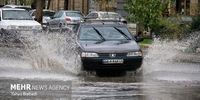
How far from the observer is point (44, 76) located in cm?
1563

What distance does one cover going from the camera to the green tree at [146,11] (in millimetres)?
32719

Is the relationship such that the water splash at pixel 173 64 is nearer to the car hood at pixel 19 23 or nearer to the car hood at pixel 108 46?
the car hood at pixel 108 46

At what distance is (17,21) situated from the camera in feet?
96.9

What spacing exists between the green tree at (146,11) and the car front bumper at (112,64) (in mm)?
16366

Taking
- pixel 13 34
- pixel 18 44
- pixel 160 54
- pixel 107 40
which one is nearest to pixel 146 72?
pixel 107 40

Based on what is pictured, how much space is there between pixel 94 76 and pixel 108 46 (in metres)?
0.93

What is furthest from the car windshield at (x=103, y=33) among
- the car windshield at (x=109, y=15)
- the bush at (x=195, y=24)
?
the car windshield at (x=109, y=15)

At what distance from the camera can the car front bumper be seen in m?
16.1

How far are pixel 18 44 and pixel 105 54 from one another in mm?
10925

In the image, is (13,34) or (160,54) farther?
(13,34)

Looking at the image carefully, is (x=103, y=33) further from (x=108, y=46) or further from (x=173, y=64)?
(x=173, y=64)

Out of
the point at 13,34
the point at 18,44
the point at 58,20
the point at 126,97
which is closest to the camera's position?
the point at 126,97

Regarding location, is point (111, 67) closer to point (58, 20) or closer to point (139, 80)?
point (139, 80)

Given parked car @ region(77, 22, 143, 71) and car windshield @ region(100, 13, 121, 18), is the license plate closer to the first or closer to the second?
parked car @ region(77, 22, 143, 71)
